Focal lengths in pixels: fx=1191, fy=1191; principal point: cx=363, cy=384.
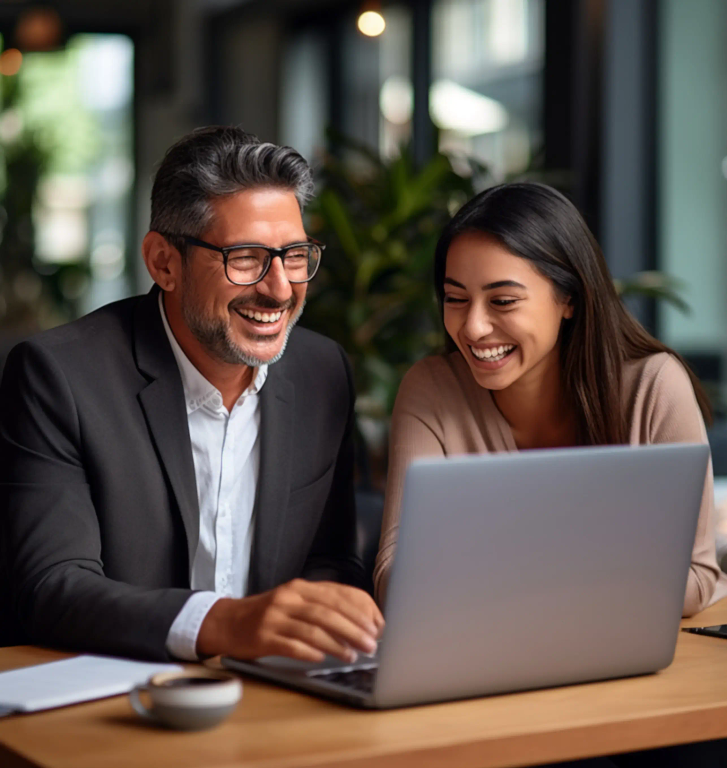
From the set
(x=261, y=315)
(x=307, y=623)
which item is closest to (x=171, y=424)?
(x=261, y=315)

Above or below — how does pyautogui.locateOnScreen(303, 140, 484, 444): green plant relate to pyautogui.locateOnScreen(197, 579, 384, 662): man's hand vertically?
above

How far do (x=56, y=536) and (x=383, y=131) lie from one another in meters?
5.23

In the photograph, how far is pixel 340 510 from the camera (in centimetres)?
204

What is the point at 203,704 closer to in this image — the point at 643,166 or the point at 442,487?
the point at 442,487

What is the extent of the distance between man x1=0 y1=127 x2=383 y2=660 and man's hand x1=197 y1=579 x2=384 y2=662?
23cm

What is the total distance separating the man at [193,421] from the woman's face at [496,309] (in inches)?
9.2

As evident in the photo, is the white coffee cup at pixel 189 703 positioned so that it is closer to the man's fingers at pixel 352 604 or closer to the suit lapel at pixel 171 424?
the man's fingers at pixel 352 604

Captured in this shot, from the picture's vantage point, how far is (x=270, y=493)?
1904 millimetres

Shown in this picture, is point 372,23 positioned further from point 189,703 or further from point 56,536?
point 189,703

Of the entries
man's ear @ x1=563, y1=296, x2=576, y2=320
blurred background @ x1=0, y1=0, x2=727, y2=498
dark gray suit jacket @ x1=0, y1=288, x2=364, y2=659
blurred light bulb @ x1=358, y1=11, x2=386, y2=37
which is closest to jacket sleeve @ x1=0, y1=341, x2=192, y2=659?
dark gray suit jacket @ x1=0, y1=288, x2=364, y2=659

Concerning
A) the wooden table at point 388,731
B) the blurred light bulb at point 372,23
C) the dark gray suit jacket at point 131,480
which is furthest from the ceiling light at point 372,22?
the wooden table at point 388,731

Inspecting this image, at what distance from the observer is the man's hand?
49.0 inches

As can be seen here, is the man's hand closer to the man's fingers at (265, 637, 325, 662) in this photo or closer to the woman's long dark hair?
the man's fingers at (265, 637, 325, 662)

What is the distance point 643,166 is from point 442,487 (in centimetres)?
358
